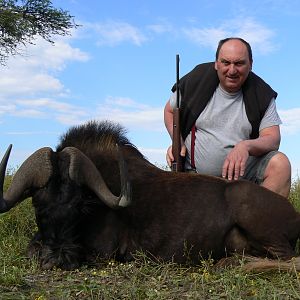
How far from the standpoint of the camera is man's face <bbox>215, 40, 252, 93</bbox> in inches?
226

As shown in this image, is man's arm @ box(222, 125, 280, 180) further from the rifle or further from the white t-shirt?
the rifle

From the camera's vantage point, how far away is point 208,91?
234 inches

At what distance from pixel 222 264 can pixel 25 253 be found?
157 cm

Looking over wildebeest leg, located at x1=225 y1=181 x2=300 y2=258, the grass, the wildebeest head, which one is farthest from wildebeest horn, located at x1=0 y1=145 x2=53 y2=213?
wildebeest leg, located at x1=225 y1=181 x2=300 y2=258

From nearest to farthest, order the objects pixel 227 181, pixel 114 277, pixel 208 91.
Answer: pixel 114 277 < pixel 227 181 < pixel 208 91

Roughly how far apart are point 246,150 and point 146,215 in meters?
1.15

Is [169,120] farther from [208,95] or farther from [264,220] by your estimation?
[264,220]

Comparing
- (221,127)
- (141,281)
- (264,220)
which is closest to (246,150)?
(221,127)

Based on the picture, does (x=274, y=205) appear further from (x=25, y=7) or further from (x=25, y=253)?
(x=25, y=7)

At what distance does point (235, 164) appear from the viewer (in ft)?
17.1

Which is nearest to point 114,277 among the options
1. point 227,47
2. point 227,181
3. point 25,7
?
point 227,181

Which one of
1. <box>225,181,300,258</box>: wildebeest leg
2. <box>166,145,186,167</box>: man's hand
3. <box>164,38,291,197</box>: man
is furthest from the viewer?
<box>166,145,186,167</box>: man's hand

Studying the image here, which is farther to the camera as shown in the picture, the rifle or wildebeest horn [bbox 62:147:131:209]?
the rifle

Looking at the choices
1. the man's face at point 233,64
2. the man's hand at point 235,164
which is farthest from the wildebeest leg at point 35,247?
the man's face at point 233,64
